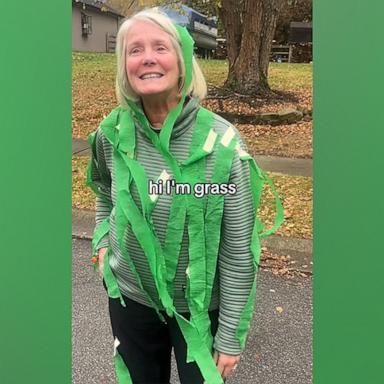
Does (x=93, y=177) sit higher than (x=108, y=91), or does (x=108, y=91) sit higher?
(x=108, y=91)

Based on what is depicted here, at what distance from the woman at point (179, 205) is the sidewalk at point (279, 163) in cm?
43

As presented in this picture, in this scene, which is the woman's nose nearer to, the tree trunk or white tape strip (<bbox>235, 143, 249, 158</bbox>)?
white tape strip (<bbox>235, 143, 249, 158</bbox>)

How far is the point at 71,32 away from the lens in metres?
1.62

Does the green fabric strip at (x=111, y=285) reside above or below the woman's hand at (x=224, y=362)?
above

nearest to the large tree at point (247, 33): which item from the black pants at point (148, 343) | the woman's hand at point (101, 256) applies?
the woman's hand at point (101, 256)

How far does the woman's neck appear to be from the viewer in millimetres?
1263

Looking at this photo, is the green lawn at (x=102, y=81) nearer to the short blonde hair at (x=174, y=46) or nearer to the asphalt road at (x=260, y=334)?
the short blonde hair at (x=174, y=46)

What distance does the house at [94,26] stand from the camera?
5.09ft

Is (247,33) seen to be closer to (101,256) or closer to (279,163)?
(279,163)

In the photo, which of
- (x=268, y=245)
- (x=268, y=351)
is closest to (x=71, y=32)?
(x=268, y=245)

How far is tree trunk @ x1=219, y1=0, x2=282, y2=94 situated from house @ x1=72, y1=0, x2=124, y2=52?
13.0 inches

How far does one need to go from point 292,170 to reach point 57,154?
29.7 inches

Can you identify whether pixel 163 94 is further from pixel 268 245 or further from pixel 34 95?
pixel 268 245

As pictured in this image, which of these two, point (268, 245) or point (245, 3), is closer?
point (245, 3)
